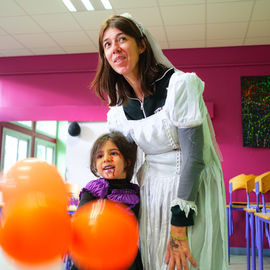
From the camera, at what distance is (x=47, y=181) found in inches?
34.9

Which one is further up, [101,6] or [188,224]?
[101,6]

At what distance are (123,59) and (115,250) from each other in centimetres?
67

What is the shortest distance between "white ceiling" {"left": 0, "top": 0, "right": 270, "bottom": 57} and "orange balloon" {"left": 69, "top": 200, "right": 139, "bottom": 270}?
3595mm

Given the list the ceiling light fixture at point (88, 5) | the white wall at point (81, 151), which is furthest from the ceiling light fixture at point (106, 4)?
the white wall at point (81, 151)

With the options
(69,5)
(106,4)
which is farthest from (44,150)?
(106,4)

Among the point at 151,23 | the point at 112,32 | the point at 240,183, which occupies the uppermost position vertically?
the point at 151,23

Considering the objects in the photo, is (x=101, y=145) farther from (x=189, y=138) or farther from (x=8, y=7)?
(x=8, y=7)

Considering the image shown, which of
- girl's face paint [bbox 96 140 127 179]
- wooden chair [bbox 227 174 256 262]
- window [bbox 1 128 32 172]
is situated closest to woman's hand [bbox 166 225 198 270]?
girl's face paint [bbox 96 140 127 179]

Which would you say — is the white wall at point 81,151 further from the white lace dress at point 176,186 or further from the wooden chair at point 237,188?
the white lace dress at point 176,186

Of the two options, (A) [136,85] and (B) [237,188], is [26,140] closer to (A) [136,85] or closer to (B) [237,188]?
(B) [237,188]

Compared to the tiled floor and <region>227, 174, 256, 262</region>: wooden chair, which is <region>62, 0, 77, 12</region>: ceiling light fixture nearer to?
<region>227, 174, 256, 262</region>: wooden chair

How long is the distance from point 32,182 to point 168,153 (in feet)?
1.49

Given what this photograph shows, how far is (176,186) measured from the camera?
42.9 inches

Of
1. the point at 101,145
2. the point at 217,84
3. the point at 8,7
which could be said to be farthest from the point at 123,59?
the point at 217,84
